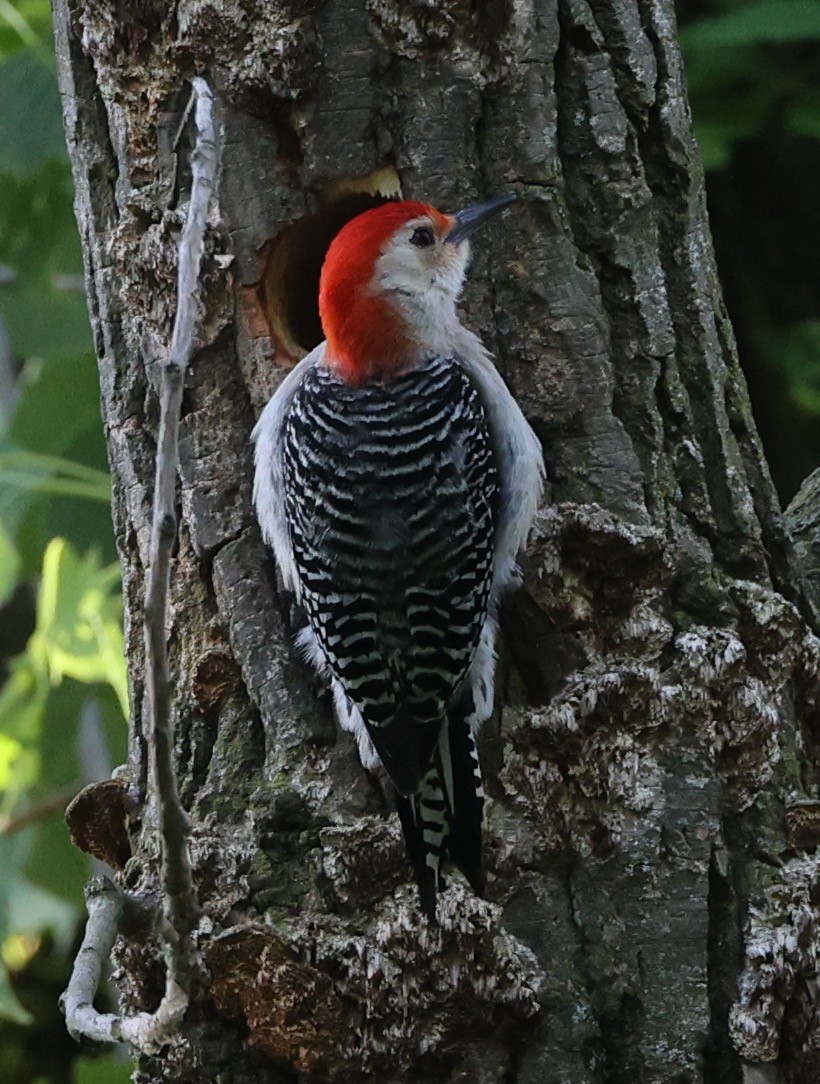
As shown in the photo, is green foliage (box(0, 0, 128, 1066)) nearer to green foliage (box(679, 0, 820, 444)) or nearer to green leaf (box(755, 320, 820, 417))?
green foliage (box(679, 0, 820, 444))

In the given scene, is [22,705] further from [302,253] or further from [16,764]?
[302,253]

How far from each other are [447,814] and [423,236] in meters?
1.15

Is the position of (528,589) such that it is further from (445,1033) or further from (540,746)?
(445,1033)

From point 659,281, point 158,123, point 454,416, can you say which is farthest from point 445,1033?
point 158,123

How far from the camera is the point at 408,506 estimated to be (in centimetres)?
282

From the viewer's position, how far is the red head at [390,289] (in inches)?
114

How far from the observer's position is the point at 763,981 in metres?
2.55

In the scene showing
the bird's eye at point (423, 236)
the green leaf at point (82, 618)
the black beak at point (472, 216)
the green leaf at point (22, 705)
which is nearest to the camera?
the black beak at point (472, 216)

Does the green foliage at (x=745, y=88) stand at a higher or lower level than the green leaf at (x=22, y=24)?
lower

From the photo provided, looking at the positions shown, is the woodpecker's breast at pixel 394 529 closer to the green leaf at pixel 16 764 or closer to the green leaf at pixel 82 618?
the green leaf at pixel 82 618

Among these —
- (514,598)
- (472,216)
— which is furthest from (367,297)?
(514,598)

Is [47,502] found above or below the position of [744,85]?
below

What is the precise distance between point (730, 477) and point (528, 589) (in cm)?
49

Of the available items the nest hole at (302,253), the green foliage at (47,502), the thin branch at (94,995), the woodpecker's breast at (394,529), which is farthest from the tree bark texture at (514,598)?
the green foliage at (47,502)
